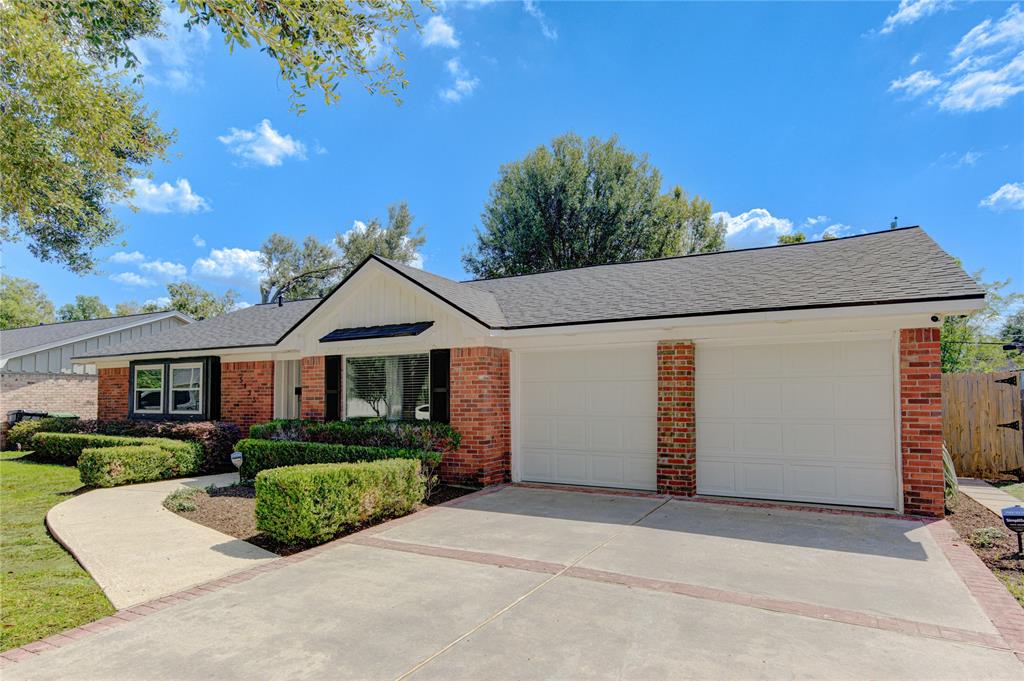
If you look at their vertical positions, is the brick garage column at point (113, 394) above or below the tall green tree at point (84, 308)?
below

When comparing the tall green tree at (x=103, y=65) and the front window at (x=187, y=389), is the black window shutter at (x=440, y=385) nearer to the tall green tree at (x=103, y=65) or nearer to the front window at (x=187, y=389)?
the tall green tree at (x=103, y=65)

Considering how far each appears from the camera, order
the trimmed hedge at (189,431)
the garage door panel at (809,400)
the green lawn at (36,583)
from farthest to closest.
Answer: the trimmed hedge at (189,431)
the garage door panel at (809,400)
the green lawn at (36,583)

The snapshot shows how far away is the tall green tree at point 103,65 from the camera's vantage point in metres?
5.17

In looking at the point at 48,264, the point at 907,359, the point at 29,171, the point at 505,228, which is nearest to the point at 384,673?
the point at 29,171

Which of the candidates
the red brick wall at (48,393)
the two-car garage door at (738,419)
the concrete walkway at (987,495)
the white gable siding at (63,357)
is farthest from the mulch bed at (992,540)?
the red brick wall at (48,393)

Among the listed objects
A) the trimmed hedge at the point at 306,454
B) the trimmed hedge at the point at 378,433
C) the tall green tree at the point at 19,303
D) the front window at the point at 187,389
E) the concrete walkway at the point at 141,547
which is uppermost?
the tall green tree at the point at 19,303

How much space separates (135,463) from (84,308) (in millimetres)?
64716

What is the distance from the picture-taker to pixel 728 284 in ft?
30.9

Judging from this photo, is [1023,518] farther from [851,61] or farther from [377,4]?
[851,61]

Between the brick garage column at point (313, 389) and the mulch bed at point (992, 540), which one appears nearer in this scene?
the mulch bed at point (992, 540)

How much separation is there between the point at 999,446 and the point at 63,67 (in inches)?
623

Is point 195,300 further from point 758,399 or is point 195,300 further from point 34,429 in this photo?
point 758,399

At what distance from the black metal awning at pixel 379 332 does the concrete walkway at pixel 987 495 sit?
9230mm

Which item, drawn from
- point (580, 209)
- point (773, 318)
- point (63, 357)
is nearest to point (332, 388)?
point (773, 318)
